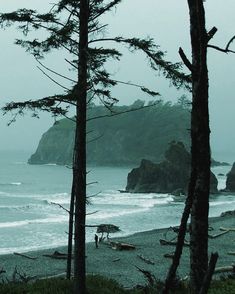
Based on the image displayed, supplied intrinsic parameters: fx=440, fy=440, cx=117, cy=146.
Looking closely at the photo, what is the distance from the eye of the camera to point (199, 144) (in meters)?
3.24

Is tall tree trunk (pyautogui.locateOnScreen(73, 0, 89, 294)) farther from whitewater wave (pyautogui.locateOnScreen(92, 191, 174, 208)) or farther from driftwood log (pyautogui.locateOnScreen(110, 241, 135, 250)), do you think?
whitewater wave (pyautogui.locateOnScreen(92, 191, 174, 208))

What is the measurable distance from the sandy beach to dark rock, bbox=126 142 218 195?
46.2 m

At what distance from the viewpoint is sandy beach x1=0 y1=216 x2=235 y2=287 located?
67.4 ft

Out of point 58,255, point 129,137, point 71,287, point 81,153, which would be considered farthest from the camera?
point 129,137

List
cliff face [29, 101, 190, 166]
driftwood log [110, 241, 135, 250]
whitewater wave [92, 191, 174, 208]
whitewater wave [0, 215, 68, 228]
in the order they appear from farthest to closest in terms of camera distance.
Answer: cliff face [29, 101, 190, 166] → whitewater wave [92, 191, 174, 208] → whitewater wave [0, 215, 68, 228] → driftwood log [110, 241, 135, 250]

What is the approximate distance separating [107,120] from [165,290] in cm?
18060

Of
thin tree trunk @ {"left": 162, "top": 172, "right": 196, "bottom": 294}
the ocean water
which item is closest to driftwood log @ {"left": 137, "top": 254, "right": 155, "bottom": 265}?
the ocean water

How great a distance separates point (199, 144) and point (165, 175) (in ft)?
247

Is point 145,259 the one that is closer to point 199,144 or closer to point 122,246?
point 122,246

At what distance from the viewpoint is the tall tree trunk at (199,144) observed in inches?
101

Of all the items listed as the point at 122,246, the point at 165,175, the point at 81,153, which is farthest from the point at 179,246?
the point at 165,175

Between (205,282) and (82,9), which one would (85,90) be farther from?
(205,282)

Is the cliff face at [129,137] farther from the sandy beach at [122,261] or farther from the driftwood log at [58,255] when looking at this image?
the driftwood log at [58,255]

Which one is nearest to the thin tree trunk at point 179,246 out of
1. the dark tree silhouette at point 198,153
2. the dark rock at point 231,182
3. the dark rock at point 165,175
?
the dark tree silhouette at point 198,153
